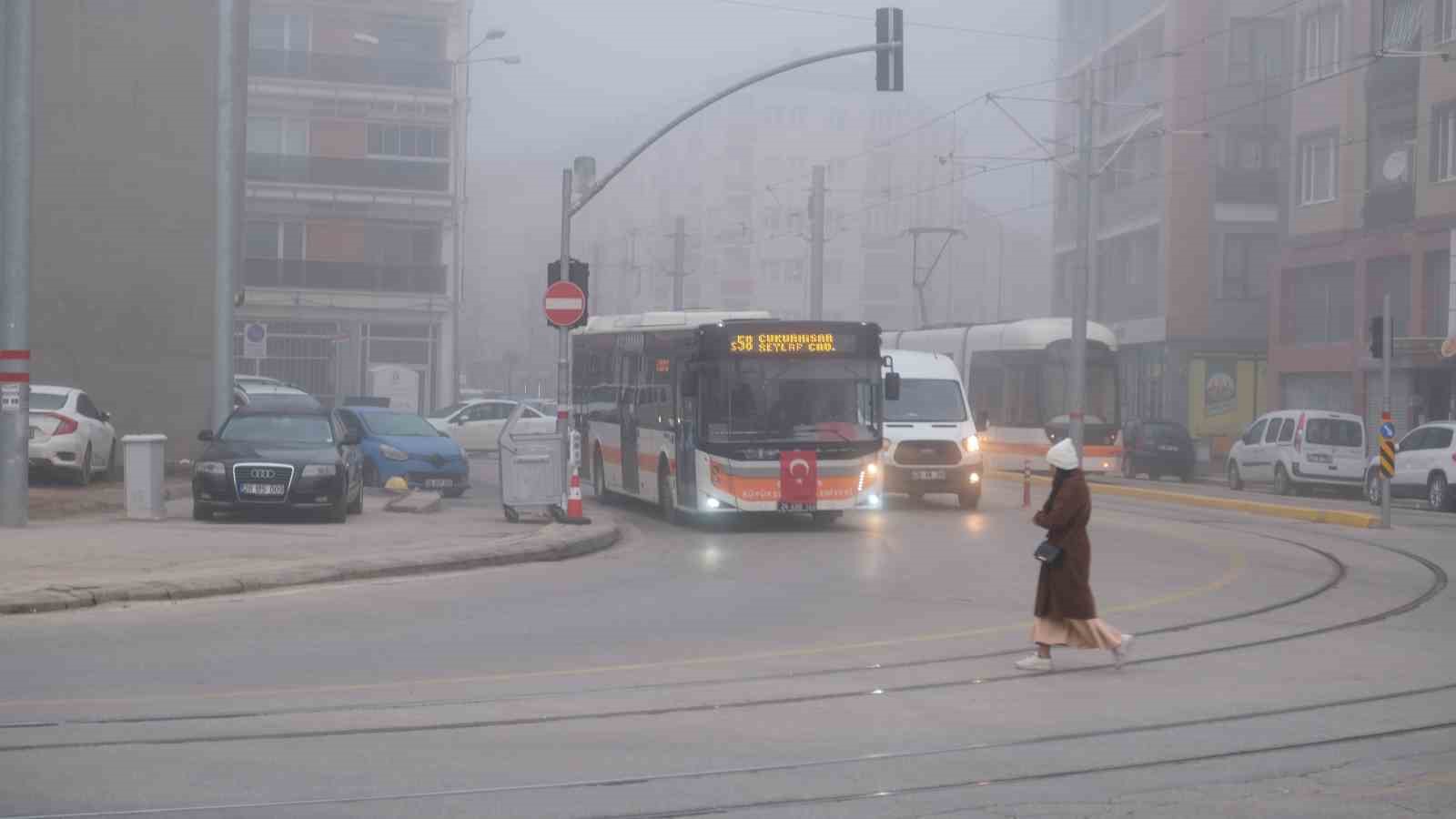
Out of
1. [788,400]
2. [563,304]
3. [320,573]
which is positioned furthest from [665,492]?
[320,573]

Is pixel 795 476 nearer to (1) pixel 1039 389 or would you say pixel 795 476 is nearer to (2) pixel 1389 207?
(1) pixel 1039 389

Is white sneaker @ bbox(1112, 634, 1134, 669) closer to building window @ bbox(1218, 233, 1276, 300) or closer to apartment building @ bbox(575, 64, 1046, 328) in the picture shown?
building window @ bbox(1218, 233, 1276, 300)

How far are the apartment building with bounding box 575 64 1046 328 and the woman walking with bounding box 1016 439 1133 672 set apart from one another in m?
60.0

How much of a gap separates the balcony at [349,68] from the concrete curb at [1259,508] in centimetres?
3367

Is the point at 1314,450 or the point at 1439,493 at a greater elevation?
the point at 1314,450

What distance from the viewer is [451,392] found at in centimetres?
6184

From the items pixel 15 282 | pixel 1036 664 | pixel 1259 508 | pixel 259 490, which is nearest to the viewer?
pixel 1036 664

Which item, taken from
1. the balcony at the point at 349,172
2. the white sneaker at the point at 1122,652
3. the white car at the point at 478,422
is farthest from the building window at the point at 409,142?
the white sneaker at the point at 1122,652

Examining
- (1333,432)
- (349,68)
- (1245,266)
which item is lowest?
(1333,432)

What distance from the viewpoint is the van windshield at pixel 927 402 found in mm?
27500

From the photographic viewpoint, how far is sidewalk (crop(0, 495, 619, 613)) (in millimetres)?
13914

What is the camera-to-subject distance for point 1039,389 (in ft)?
127

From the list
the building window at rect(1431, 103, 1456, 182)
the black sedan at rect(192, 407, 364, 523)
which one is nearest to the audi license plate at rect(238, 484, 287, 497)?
the black sedan at rect(192, 407, 364, 523)

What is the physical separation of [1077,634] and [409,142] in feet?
178
